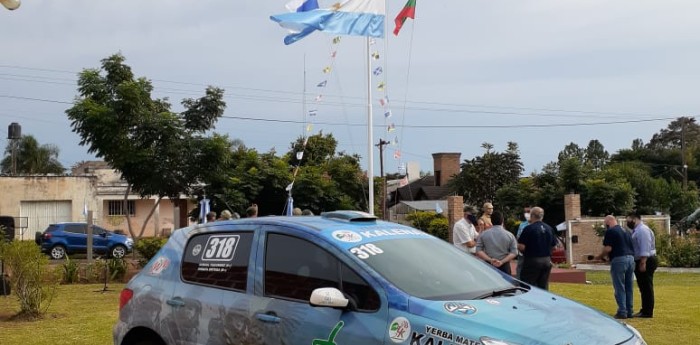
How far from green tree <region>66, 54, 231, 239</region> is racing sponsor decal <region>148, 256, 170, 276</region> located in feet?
57.9

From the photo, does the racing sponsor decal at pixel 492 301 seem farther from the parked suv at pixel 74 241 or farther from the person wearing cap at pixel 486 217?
the parked suv at pixel 74 241

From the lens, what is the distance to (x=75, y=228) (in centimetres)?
3194

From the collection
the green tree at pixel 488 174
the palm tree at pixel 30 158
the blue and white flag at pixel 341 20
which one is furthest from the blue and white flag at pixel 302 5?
the palm tree at pixel 30 158

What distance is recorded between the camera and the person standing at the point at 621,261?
1153 cm

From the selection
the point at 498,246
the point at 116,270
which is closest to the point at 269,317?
the point at 498,246

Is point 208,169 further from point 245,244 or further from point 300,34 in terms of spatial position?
point 245,244

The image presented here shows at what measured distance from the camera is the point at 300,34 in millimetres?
19438

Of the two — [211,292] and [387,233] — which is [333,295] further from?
[211,292]

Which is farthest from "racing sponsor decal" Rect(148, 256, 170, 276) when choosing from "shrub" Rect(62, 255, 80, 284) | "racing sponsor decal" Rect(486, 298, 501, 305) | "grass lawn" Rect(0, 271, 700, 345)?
"shrub" Rect(62, 255, 80, 284)

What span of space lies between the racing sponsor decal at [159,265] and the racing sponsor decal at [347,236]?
170cm

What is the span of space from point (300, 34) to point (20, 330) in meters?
10.7

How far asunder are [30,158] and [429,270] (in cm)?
6270

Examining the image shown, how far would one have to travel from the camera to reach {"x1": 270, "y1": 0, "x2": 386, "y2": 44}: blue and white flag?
19109mm

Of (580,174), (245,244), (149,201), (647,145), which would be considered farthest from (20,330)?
(647,145)
